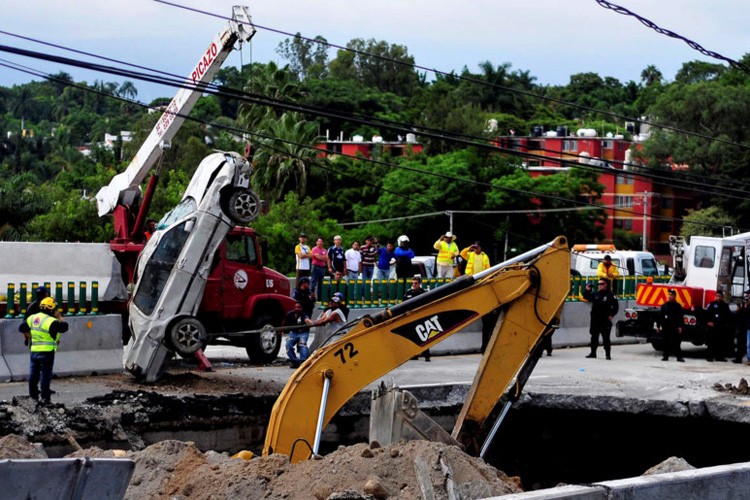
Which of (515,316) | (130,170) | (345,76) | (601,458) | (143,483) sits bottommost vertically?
(601,458)

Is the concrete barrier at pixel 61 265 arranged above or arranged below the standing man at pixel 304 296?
above

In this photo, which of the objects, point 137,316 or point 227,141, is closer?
point 137,316

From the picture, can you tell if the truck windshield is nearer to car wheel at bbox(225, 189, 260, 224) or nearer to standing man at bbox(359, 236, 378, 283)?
standing man at bbox(359, 236, 378, 283)

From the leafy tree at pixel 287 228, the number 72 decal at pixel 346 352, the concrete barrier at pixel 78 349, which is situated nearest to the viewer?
the number 72 decal at pixel 346 352

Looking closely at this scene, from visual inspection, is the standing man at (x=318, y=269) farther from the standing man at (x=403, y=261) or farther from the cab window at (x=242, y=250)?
the cab window at (x=242, y=250)

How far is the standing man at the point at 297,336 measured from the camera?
2089 cm

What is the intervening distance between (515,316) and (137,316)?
23.6 ft

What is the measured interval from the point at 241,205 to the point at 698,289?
12158 mm

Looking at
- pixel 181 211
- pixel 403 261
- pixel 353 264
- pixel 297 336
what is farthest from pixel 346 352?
pixel 353 264

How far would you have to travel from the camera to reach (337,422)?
17.8 m

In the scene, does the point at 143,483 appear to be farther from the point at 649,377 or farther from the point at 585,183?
the point at 585,183

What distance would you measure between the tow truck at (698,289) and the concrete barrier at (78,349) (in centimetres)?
1207

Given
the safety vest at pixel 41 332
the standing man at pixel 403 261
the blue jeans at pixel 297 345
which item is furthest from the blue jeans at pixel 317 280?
the safety vest at pixel 41 332

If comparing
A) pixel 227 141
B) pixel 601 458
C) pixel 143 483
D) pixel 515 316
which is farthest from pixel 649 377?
pixel 227 141
